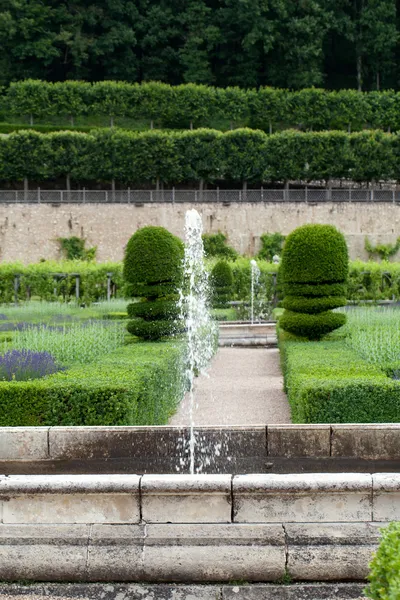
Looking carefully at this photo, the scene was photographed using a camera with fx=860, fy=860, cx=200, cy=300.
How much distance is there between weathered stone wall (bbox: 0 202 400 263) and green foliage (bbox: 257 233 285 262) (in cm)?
68

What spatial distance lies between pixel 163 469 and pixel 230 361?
764 cm

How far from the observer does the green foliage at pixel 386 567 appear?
2.89m

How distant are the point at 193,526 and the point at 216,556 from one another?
0.23 m

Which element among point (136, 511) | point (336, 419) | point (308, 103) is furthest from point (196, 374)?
point (308, 103)

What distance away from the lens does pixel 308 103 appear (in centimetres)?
4344

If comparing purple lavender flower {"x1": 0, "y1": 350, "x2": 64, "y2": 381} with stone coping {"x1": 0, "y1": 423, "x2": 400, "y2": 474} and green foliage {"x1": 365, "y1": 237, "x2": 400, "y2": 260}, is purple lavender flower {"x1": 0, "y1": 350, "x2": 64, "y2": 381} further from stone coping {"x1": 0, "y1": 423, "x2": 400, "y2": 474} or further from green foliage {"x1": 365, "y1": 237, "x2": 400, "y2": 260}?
green foliage {"x1": 365, "y1": 237, "x2": 400, "y2": 260}

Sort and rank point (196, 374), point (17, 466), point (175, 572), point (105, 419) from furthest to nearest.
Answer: point (196, 374)
point (105, 419)
point (17, 466)
point (175, 572)

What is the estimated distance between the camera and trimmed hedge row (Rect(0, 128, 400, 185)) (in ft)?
124

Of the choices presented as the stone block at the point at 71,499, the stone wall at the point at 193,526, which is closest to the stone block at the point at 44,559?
the stone wall at the point at 193,526

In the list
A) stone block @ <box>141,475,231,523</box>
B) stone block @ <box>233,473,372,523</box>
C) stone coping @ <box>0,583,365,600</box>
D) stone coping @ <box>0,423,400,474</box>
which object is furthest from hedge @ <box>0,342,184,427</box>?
stone coping @ <box>0,583,365,600</box>

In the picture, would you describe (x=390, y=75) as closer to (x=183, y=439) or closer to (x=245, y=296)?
(x=245, y=296)

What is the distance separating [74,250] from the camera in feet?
117

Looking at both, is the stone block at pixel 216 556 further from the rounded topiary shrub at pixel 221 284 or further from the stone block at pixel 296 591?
the rounded topiary shrub at pixel 221 284

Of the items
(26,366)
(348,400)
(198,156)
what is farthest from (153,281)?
(198,156)
